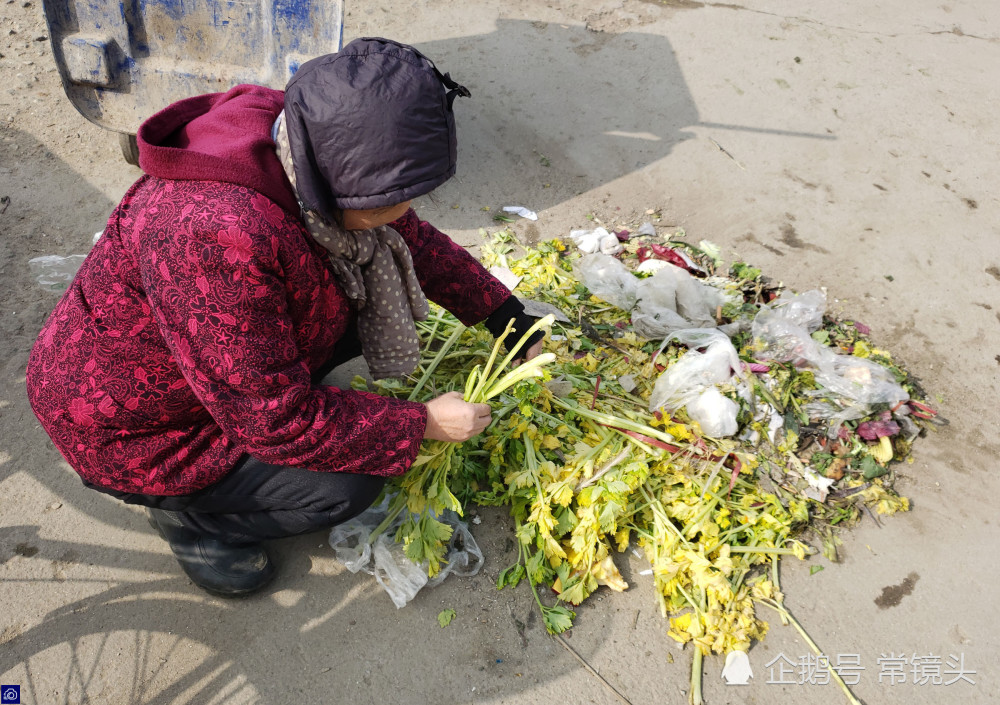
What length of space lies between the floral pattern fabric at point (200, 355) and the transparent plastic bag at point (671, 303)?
1452 millimetres

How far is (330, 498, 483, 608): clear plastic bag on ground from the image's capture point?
2.20 meters

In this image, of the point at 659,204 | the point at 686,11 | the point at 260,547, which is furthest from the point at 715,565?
the point at 686,11

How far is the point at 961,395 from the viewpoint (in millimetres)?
3113

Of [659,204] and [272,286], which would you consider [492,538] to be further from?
[659,204]

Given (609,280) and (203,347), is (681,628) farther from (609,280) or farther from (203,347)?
(203,347)

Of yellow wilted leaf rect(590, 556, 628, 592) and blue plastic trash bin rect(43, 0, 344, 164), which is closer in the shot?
yellow wilted leaf rect(590, 556, 628, 592)

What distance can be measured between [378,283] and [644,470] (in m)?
1.08

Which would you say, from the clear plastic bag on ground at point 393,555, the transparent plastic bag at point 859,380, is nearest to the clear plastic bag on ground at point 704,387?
the transparent plastic bag at point 859,380

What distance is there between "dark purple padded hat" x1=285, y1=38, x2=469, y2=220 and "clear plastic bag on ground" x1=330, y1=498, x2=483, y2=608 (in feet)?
Result: 4.15

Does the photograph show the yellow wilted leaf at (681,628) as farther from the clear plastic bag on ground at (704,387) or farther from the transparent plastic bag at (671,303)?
the transparent plastic bag at (671,303)

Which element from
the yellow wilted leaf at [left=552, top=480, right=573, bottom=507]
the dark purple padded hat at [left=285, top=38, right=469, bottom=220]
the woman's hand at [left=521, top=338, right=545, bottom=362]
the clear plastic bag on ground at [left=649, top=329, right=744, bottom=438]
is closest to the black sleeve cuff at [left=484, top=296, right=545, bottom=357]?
the woman's hand at [left=521, top=338, right=545, bottom=362]

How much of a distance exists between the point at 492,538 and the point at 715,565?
2.52 feet

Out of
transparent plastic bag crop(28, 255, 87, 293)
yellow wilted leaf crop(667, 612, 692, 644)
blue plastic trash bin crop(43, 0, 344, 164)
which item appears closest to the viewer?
yellow wilted leaf crop(667, 612, 692, 644)

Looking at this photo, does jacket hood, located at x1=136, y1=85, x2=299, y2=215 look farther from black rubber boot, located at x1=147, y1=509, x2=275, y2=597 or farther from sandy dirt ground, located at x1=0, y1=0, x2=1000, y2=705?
sandy dirt ground, located at x1=0, y1=0, x2=1000, y2=705
